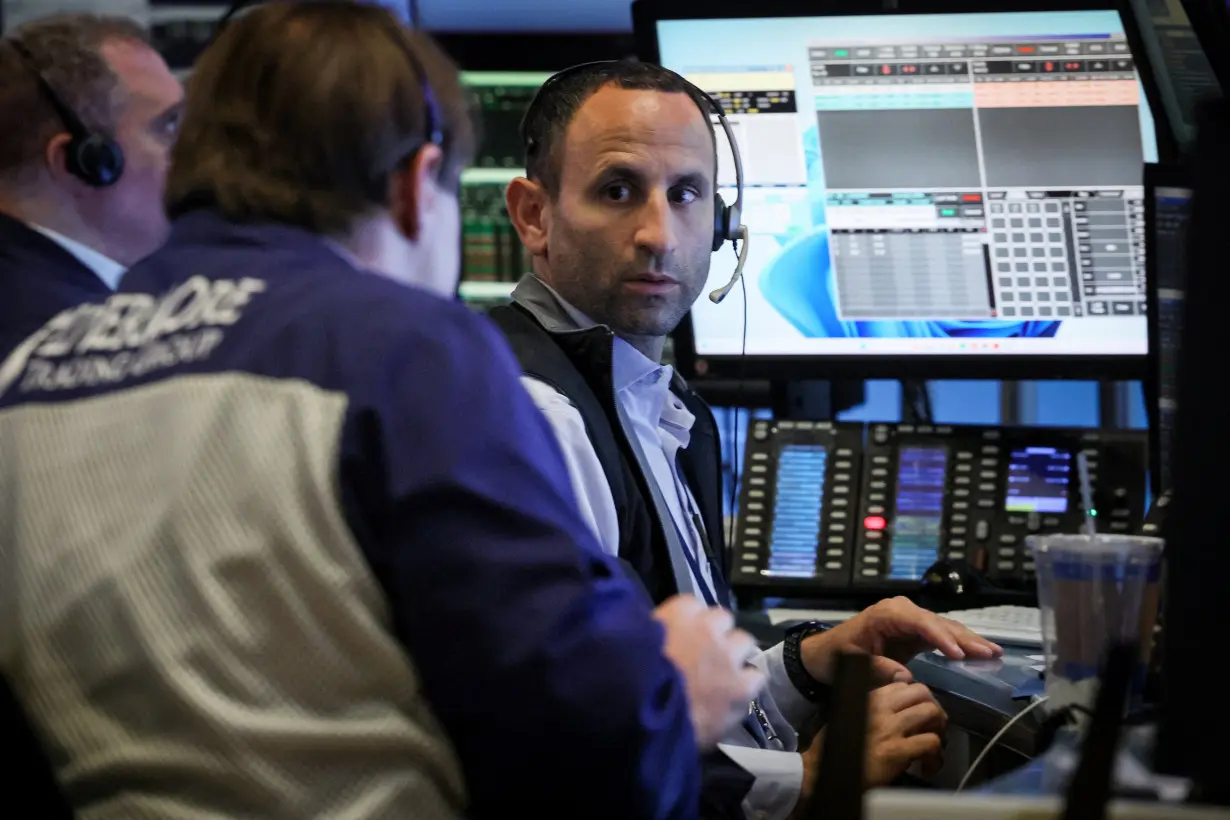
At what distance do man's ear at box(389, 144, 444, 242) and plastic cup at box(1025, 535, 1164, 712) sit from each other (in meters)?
0.57

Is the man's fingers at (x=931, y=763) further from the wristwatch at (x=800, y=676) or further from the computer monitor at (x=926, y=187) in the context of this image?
the computer monitor at (x=926, y=187)

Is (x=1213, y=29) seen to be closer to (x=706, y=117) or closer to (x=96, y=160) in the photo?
(x=706, y=117)

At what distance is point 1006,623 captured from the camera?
69.6 inches

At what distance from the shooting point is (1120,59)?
92.0 inches

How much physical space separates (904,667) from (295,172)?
36.0 inches

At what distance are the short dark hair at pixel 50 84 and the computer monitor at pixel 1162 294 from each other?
1373mm

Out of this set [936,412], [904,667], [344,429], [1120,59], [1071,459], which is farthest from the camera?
[936,412]

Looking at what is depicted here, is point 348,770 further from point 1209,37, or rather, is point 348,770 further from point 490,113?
point 490,113

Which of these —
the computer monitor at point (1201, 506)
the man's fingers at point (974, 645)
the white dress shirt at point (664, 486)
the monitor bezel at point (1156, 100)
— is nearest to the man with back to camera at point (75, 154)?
the white dress shirt at point (664, 486)

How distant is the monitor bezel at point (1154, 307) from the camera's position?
180 centimetres

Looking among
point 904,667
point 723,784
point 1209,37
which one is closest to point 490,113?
point 1209,37

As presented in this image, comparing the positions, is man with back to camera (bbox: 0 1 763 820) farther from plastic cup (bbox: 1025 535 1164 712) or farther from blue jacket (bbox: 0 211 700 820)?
plastic cup (bbox: 1025 535 1164 712)

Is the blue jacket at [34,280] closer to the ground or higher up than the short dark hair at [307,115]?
closer to the ground

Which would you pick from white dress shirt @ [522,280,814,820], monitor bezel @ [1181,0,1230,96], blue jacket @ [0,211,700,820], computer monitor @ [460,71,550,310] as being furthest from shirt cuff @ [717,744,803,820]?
computer monitor @ [460,71,550,310]
